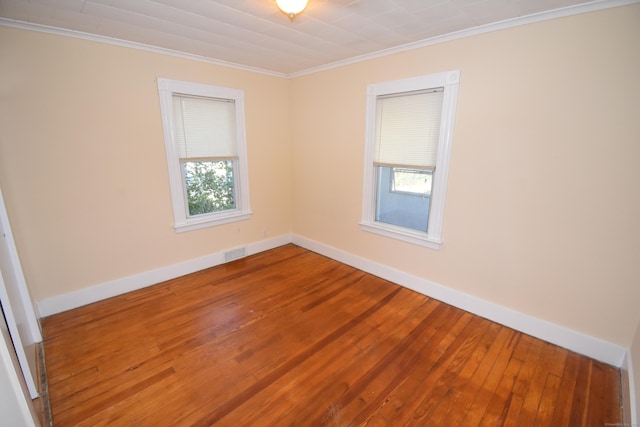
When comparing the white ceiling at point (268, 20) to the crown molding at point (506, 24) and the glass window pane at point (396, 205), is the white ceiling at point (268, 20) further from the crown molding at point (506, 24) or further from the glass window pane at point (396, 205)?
the glass window pane at point (396, 205)

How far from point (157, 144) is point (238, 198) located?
1.23m

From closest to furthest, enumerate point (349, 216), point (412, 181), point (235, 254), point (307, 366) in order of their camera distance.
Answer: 1. point (307, 366)
2. point (412, 181)
3. point (349, 216)
4. point (235, 254)

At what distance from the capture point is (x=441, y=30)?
240cm

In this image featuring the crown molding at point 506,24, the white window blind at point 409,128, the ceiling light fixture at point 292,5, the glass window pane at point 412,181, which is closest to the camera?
the ceiling light fixture at point 292,5

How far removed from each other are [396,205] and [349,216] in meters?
0.63

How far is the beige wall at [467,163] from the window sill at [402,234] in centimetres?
9

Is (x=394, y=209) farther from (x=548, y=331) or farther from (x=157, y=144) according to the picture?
(x=157, y=144)

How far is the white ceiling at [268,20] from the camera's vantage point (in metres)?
1.93

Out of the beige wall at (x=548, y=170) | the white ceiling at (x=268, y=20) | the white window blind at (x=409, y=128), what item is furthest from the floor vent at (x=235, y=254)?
the white ceiling at (x=268, y=20)

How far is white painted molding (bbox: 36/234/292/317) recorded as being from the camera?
267 centimetres

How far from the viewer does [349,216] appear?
3736mm

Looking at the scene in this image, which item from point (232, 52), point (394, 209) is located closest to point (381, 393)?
point (394, 209)

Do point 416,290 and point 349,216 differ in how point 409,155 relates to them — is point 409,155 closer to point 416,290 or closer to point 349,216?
point 349,216

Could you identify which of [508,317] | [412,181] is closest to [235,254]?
[412,181]
